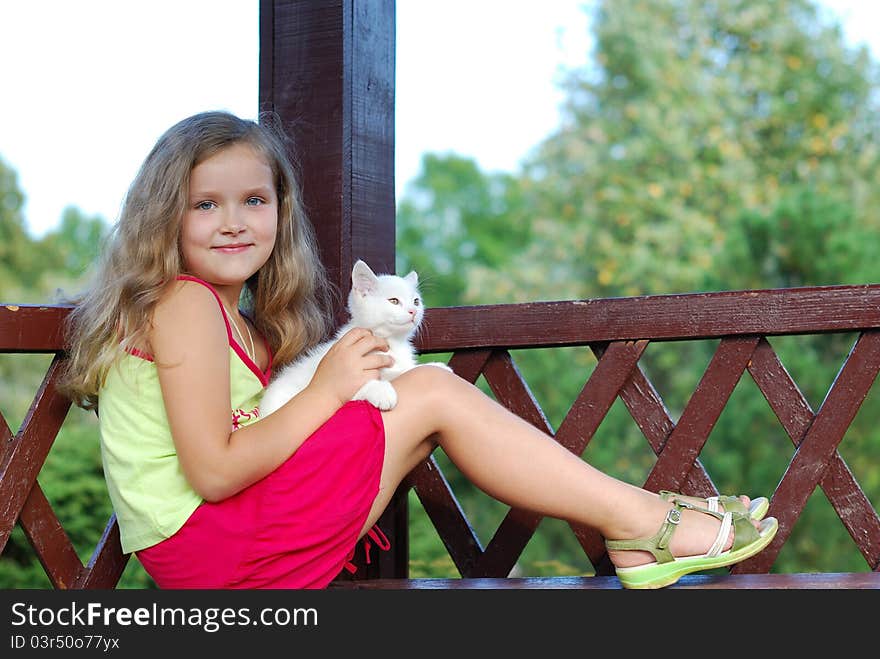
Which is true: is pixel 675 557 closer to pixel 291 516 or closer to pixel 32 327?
pixel 291 516

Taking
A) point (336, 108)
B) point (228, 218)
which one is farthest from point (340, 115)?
point (228, 218)

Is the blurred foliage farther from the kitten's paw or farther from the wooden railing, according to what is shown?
the kitten's paw

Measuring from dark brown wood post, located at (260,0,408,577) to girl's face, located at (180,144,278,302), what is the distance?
0.20 meters

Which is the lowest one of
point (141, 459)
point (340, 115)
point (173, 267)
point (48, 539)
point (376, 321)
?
point (48, 539)

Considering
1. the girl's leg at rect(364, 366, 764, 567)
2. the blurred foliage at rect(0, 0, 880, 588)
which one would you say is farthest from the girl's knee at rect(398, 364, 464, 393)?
the blurred foliage at rect(0, 0, 880, 588)

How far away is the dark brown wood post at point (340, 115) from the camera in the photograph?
7.26ft

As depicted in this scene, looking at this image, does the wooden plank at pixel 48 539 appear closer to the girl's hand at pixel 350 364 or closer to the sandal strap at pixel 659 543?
the girl's hand at pixel 350 364

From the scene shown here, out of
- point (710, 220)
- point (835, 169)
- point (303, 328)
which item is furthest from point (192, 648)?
point (835, 169)

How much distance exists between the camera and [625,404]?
216 cm

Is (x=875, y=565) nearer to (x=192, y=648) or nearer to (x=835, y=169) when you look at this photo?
(x=192, y=648)

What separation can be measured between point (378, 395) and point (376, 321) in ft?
0.69

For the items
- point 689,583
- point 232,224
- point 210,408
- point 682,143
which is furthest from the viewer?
point 682,143

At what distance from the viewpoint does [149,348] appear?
186cm

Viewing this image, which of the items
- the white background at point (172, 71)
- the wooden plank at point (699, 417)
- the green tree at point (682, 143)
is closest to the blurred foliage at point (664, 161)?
the green tree at point (682, 143)
